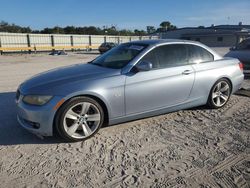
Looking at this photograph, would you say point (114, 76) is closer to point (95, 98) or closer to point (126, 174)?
point (95, 98)

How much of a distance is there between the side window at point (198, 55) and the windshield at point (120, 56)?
102 cm

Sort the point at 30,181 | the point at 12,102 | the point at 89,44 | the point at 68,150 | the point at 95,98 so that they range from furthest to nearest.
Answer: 1. the point at 89,44
2. the point at 12,102
3. the point at 95,98
4. the point at 68,150
5. the point at 30,181

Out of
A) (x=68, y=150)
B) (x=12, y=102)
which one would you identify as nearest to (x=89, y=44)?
(x=12, y=102)

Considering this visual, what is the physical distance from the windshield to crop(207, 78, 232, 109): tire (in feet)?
6.10

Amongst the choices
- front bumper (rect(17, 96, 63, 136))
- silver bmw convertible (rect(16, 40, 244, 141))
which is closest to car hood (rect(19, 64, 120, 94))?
silver bmw convertible (rect(16, 40, 244, 141))

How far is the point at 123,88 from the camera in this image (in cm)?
418

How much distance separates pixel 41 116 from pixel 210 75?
3.40m

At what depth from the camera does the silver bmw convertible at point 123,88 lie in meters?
3.82

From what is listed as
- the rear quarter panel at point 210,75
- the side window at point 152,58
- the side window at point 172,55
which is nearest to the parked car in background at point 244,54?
the rear quarter panel at point 210,75

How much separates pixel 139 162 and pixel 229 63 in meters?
3.48

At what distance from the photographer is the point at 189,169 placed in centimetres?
321

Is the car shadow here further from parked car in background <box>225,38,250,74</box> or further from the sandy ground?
parked car in background <box>225,38,250,74</box>

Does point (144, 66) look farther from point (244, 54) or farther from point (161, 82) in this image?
point (244, 54)

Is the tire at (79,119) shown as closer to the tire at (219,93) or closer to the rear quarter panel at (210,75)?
the rear quarter panel at (210,75)
